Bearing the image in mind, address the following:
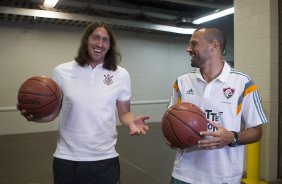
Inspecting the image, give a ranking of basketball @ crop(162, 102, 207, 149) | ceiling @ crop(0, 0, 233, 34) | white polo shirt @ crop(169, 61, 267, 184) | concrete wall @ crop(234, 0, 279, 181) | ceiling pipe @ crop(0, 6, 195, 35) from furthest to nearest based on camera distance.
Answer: ceiling @ crop(0, 0, 233, 34)
ceiling pipe @ crop(0, 6, 195, 35)
concrete wall @ crop(234, 0, 279, 181)
white polo shirt @ crop(169, 61, 267, 184)
basketball @ crop(162, 102, 207, 149)

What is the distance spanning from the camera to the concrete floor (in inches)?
164

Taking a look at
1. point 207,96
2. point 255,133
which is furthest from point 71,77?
point 255,133

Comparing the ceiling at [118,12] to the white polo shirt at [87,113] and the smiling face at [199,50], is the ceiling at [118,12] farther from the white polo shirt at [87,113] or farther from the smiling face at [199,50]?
the smiling face at [199,50]

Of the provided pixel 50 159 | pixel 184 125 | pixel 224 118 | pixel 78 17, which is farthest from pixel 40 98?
pixel 78 17

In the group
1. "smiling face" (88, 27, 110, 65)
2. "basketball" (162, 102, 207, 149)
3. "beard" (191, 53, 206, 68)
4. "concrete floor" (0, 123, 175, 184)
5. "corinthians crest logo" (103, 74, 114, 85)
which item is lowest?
"concrete floor" (0, 123, 175, 184)

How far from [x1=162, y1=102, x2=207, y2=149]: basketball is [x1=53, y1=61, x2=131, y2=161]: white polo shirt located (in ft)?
1.37

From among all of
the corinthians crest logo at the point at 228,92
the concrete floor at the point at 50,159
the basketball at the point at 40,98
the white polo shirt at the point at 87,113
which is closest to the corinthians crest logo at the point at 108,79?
the white polo shirt at the point at 87,113

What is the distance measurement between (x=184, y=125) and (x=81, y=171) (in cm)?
74

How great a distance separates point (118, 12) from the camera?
7.98 meters

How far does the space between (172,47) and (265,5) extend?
589 centimetres

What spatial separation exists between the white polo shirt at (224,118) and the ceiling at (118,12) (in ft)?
19.0

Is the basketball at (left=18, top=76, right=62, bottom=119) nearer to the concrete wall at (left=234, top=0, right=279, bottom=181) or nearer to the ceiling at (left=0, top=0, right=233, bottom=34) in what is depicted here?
the concrete wall at (left=234, top=0, right=279, bottom=181)

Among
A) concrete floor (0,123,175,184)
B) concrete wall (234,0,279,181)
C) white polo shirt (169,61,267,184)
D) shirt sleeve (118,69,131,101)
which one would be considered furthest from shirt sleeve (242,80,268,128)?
concrete floor (0,123,175,184)

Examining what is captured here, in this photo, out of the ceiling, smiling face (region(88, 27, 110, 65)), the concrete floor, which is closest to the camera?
smiling face (region(88, 27, 110, 65))
